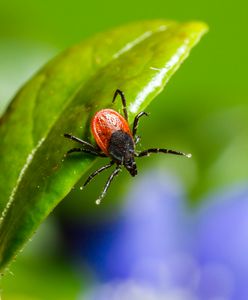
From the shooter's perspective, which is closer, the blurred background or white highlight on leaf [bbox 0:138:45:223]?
white highlight on leaf [bbox 0:138:45:223]

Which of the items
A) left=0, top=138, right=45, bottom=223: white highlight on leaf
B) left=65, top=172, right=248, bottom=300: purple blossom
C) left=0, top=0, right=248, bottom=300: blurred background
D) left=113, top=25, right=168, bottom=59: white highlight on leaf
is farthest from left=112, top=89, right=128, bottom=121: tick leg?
left=65, top=172, right=248, bottom=300: purple blossom

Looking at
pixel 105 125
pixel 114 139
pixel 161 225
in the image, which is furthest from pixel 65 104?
pixel 161 225

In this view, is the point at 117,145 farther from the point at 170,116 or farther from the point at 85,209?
the point at 170,116

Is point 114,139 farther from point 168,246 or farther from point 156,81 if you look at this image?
point 168,246

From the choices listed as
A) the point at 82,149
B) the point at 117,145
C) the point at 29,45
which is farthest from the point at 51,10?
the point at 82,149

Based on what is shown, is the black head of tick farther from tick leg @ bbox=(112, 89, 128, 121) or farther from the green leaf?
tick leg @ bbox=(112, 89, 128, 121)

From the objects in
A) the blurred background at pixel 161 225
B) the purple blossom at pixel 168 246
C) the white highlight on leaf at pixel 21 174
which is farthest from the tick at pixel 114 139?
the purple blossom at pixel 168 246

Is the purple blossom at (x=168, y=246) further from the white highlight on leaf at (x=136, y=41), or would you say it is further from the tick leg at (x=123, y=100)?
the tick leg at (x=123, y=100)
